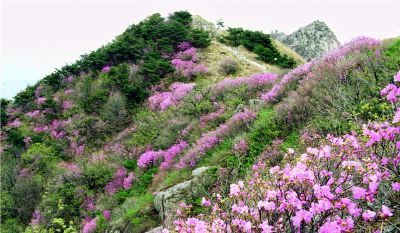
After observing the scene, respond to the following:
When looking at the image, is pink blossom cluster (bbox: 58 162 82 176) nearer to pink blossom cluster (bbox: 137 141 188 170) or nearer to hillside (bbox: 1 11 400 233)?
hillside (bbox: 1 11 400 233)

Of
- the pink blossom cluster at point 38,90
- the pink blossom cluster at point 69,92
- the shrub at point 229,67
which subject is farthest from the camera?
→ the pink blossom cluster at point 38,90

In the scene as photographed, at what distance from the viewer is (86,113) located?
2328 cm

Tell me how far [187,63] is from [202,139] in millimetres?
13249

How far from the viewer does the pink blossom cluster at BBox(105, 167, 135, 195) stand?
1408 cm

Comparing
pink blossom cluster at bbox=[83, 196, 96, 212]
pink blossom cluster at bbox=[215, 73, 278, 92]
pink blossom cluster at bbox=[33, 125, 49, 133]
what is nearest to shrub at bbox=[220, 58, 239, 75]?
pink blossom cluster at bbox=[215, 73, 278, 92]

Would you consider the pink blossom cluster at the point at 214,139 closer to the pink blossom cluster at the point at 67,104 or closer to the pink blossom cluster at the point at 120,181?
the pink blossom cluster at the point at 120,181

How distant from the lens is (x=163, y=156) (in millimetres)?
13945

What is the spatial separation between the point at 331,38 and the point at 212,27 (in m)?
14.2

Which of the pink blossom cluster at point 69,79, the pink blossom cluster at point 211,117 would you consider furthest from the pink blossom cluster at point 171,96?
the pink blossom cluster at point 69,79

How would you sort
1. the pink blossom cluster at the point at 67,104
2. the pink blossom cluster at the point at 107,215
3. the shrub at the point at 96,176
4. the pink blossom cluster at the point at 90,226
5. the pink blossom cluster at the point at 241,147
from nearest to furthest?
the pink blossom cluster at the point at 241,147
the pink blossom cluster at the point at 90,226
the pink blossom cluster at the point at 107,215
the shrub at the point at 96,176
the pink blossom cluster at the point at 67,104

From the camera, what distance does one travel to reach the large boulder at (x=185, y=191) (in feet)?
28.7

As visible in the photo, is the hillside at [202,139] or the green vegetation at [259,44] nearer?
the hillside at [202,139]

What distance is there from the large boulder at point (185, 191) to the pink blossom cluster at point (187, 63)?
1403 centimetres

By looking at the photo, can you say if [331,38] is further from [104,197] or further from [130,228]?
[130,228]
